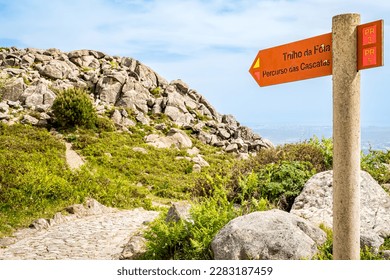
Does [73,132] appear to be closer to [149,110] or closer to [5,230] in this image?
[149,110]

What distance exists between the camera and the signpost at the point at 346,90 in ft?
17.2

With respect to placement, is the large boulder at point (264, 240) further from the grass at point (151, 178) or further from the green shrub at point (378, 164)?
the green shrub at point (378, 164)

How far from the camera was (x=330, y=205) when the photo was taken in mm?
9617

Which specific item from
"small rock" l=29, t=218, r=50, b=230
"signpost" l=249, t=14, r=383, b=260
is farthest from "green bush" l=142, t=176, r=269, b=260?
"small rock" l=29, t=218, r=50, b=230

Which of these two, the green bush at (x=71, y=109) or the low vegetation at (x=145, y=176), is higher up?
the green bush at (x=71, y=109)

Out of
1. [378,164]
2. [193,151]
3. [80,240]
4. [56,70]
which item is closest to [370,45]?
[80,240]

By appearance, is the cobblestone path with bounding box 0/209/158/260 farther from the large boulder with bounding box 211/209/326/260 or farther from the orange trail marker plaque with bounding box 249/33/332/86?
the orange trail marker plaque with bounding box 249/33/332/86

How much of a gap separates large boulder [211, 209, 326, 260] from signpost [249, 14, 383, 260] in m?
1.53

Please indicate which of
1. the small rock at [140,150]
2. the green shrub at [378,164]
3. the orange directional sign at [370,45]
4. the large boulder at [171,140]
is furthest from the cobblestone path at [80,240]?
the large boulder at [171,140]

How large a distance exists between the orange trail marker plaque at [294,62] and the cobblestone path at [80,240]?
538 centimetres

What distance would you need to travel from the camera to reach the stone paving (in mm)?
10336

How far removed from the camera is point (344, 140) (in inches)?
213

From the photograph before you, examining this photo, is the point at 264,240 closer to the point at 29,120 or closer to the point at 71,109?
the point at 71,109

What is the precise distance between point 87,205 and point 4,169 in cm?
428
